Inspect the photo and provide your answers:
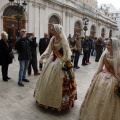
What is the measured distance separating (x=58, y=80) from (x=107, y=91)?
1.03 meters

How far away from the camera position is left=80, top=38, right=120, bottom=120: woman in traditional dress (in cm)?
259

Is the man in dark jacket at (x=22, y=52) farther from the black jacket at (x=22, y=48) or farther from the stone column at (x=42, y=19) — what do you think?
the stone column at (x=42, y=19)

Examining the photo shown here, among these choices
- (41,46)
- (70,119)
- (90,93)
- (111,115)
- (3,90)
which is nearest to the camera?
(111,115)

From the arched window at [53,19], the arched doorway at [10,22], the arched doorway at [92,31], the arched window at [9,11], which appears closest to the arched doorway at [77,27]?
the arched window at [53,19]

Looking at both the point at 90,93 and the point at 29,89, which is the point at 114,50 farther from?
the point at 29,89

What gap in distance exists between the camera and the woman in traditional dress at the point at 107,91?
2.59 meters

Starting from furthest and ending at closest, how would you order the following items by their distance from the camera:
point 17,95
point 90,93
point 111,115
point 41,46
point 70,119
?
1. point 41,46
2. point 17,95
3. point 70,119
4. point 90,93
5. point 111,115

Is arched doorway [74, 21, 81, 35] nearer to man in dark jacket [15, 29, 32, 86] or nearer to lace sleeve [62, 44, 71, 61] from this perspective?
man in dark jacket [15, 29, 32, 86]

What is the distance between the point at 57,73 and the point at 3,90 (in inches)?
76.8

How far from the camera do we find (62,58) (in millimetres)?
3455

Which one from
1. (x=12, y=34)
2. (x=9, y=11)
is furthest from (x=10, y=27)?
(x=9, y=11)

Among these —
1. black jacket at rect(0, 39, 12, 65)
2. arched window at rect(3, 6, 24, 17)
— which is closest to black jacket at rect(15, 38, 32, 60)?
black jacket at rect(0, 39, 12, 65)

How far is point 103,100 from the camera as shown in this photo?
104 inches

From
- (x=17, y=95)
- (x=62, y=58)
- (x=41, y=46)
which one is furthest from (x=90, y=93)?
(x=41, y=46)
